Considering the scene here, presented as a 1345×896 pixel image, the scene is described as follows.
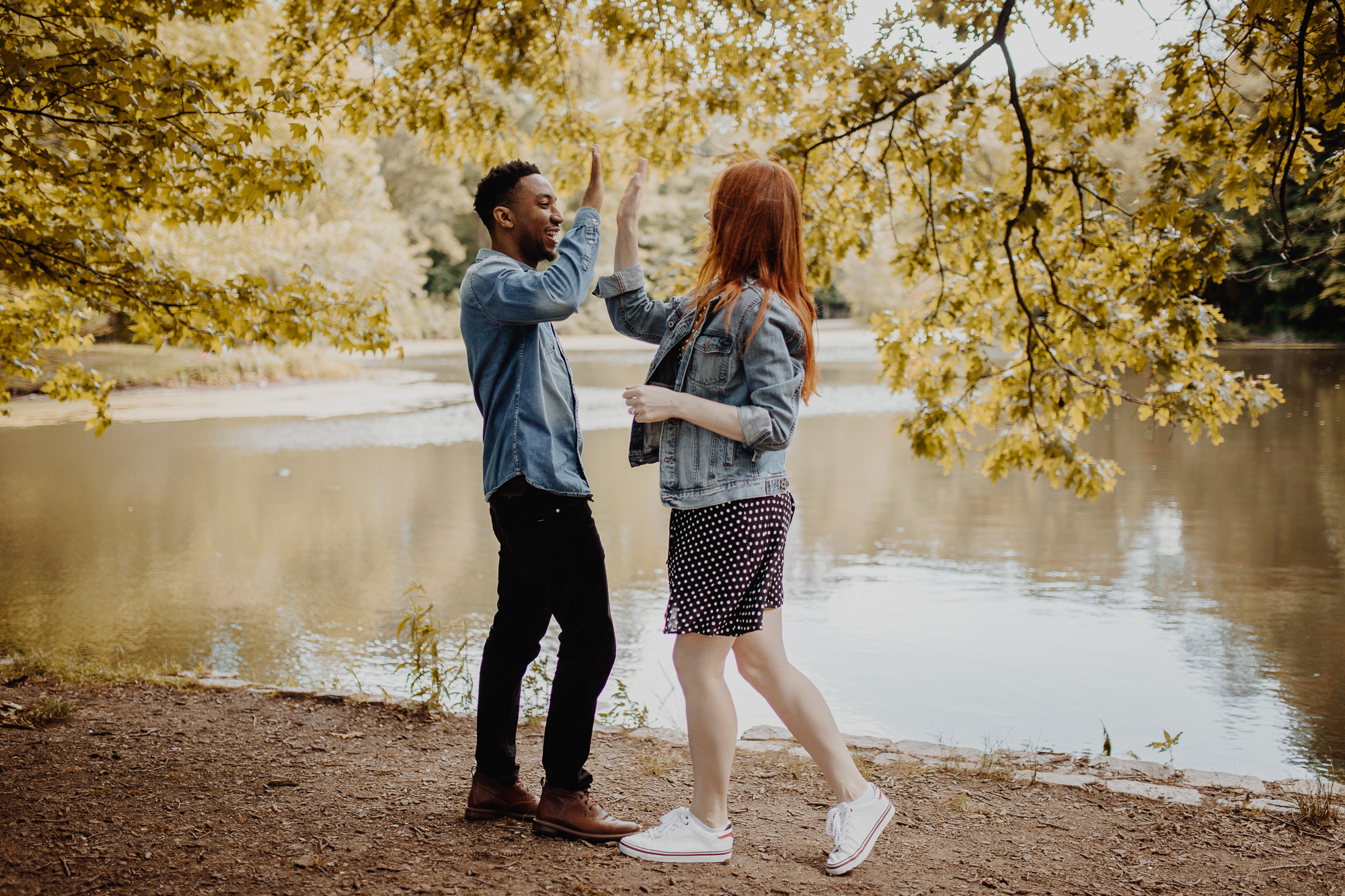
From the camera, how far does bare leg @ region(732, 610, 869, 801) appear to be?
8.26ft

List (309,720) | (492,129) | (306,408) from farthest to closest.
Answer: (306,408) → (492,129) → (309,720)

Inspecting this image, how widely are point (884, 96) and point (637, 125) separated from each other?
8.12 feet

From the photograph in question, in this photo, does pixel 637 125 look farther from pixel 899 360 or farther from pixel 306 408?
pixel 306 408

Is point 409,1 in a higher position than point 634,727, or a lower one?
higher

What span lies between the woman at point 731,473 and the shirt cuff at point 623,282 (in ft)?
0.04

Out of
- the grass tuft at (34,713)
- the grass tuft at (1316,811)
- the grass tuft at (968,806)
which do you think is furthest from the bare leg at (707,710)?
the grass tuft at (34,713)

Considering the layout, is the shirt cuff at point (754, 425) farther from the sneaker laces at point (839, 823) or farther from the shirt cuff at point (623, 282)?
the sneaker laces at point (839, 823)

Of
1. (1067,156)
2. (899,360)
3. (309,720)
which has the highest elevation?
(1067,156)

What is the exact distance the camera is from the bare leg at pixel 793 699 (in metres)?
2.52

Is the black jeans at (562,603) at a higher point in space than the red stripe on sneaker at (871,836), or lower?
higher

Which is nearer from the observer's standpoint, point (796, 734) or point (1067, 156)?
point (796, 734)

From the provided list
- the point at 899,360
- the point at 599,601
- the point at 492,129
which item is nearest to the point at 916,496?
the point at 899,360

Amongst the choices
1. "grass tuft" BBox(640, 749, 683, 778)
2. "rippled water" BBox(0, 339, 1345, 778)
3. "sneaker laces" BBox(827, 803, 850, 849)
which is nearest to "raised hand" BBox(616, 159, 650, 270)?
"sneaker laces" BBox(827, 803, 850, 849)

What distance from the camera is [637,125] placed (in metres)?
7.22
